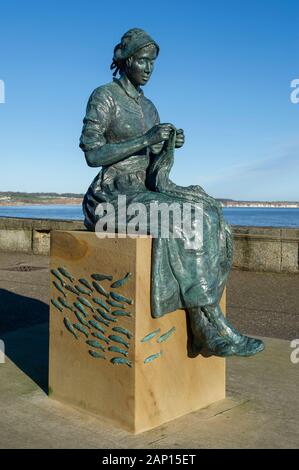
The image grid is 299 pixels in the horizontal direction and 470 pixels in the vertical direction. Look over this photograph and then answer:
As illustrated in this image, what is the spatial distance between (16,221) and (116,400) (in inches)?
476

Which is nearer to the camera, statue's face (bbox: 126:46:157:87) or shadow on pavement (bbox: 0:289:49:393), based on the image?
statue's face (bbox: 126:46:157:87)

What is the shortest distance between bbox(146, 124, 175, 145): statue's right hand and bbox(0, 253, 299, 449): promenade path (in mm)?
2010

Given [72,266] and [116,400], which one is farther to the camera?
[72,266]

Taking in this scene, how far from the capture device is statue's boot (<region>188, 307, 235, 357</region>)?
3.79 metres

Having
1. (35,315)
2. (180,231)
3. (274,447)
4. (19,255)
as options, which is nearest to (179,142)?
(180,231)

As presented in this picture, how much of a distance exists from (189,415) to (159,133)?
2.07 m

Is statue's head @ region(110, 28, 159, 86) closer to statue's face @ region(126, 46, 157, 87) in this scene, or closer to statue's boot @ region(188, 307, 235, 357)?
statue's face @ region(126, 46, 157, 87)

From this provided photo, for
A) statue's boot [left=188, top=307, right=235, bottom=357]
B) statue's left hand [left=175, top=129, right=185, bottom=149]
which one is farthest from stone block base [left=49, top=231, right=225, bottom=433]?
statue's left hand [left=175, top=129, right=185, bottom=149]

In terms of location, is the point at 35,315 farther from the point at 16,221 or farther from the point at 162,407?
the point at 16,221

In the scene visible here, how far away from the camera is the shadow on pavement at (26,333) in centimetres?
526

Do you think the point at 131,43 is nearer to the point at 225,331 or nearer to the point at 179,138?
the point at 179,138

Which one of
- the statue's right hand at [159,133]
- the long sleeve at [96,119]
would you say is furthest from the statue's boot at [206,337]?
the long sleeve at [96,119]

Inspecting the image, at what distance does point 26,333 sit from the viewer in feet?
21.5

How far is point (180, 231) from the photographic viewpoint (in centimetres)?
388
